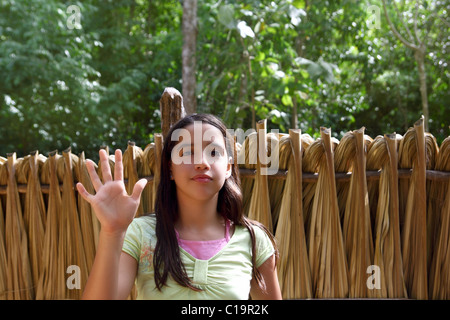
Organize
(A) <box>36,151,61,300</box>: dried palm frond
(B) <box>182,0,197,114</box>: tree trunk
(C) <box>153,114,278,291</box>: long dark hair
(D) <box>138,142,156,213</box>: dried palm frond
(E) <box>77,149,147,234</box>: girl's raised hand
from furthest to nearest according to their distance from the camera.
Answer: (B) <box>182,0,197,114</box>: tree trunk < (A) <box>36,151,61,300</box>: dried palm frond < (D) <box>138,142,156,213</box>: dried palm frond < (C) <box>153,114,278,291</box>: long dark hair < (E) <box>77,149,147,234</box>: girl's raised hand

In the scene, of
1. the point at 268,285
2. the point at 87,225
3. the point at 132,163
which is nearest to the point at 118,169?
the point at 268,285

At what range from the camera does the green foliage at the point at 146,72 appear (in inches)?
290

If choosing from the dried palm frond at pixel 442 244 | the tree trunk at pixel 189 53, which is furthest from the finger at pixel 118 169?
the tree trunk at pixel 189 53

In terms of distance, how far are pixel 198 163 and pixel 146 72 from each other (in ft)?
25.3

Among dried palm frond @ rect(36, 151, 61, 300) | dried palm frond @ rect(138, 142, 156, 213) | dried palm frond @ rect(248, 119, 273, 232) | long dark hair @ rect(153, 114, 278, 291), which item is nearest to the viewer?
long dark hair @ rect(153, 114, 278, 291)

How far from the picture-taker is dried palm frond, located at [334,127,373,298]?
2.00 meters

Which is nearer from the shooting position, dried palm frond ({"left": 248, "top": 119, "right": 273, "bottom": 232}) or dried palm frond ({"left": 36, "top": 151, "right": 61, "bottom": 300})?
dried palm frond ({"left": 248, "top": 119, "right": 273, "bottom": 232})

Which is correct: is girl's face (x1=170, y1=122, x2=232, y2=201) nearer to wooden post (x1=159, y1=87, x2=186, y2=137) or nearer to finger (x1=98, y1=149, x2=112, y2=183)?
finger (x1=98, y1=149, x2=112, y2=183)

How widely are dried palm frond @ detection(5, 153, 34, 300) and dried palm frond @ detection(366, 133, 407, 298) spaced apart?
4.85 ft

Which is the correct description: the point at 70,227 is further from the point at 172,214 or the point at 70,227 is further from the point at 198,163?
the point at 198,163

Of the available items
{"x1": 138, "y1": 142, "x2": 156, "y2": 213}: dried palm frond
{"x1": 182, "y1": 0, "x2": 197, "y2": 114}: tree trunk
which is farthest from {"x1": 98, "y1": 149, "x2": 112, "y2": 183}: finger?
{"x1": 182, "y1": 0, "x2": 197, "y2": 114}: tree trunk

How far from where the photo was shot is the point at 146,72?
346 inches

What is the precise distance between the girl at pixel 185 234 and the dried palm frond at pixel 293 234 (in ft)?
1.96

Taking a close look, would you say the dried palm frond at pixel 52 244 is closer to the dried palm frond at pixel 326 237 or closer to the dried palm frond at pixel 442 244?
the dried palm frond at pixel 326 237
